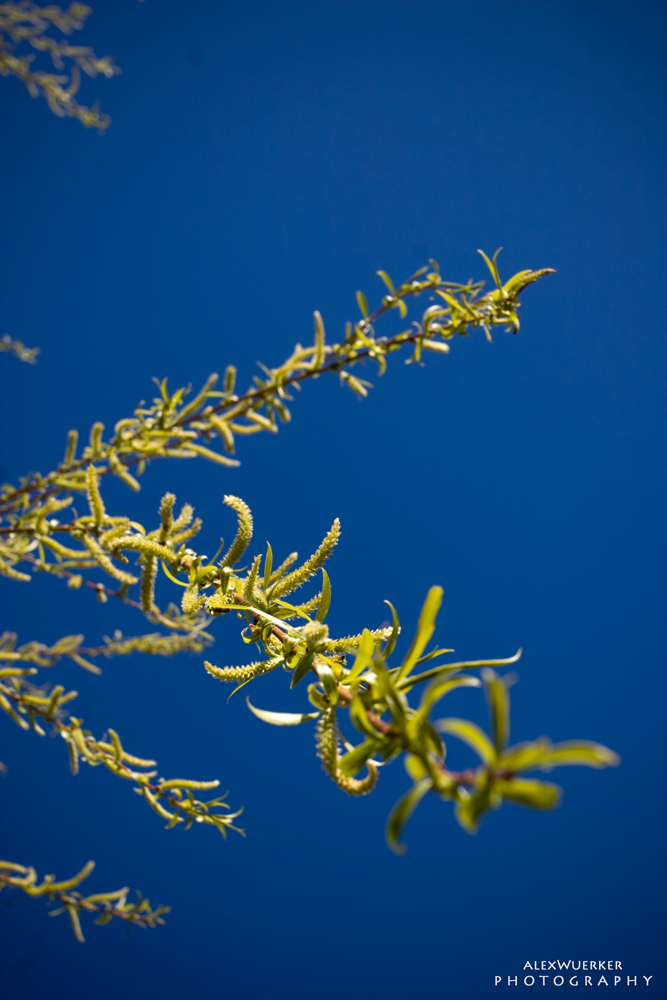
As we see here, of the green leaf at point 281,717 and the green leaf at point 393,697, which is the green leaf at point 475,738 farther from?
the green leaf at point 281,717

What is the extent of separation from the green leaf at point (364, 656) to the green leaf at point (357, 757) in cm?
5

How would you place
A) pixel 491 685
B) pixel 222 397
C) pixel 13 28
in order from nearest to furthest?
pixel 491 685, pixel 222 397, pixel 13 28

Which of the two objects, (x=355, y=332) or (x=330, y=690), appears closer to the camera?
(x=330, y=690)

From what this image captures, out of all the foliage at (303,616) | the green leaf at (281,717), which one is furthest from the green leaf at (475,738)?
the green leaf at (281,717)

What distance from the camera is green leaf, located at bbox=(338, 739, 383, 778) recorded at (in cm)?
28

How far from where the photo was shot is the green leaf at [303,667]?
0.37 meters

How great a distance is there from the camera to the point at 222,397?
1.89 ft

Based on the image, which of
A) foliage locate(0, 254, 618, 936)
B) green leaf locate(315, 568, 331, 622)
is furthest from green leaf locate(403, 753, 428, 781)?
green leaf locate(315, 568, 331, 622)

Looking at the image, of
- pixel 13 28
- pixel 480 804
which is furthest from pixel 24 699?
pixel 13 28

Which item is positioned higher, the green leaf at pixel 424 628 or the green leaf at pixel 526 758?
the green leaf at pixel 424 628

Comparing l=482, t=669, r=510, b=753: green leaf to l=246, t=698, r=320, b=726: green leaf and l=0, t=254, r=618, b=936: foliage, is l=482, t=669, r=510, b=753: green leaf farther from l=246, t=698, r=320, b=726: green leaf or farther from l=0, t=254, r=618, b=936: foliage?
l=246, t=698, r=320, b=726: green leaf

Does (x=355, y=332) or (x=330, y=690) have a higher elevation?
(x=355, y=332)

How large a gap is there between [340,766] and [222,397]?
40cm

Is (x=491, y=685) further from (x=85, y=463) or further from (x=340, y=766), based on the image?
(x=85, y=463)
